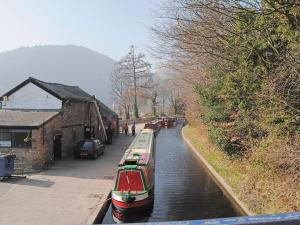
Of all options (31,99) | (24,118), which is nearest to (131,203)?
(24,118)

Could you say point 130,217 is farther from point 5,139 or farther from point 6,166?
point 5,139

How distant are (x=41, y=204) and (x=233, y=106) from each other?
11053 millimetres

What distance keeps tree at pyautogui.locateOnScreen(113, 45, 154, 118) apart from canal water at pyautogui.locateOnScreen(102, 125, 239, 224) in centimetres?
5147

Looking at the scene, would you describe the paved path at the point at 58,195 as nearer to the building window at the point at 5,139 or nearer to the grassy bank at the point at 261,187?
the building window at the point at 5,139

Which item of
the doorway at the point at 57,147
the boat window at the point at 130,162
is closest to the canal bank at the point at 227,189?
the boat window at the point at 130,162

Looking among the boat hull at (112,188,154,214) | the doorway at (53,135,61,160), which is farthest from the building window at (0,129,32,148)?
the boat hull at (112,188,154,214)

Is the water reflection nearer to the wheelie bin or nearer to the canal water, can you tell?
the canal water

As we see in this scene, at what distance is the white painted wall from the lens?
2977 centimetres

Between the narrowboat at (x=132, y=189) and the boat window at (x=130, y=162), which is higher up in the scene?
the boat window at (x=130, y=162)

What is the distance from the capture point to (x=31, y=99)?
2988 cm

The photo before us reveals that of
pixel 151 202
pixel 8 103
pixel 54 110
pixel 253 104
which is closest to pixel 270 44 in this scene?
pixel 253 104

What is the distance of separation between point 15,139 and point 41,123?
5.87ft

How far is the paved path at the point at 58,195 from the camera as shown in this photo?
601 inches

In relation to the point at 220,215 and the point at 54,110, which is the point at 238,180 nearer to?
the point at 220,215
